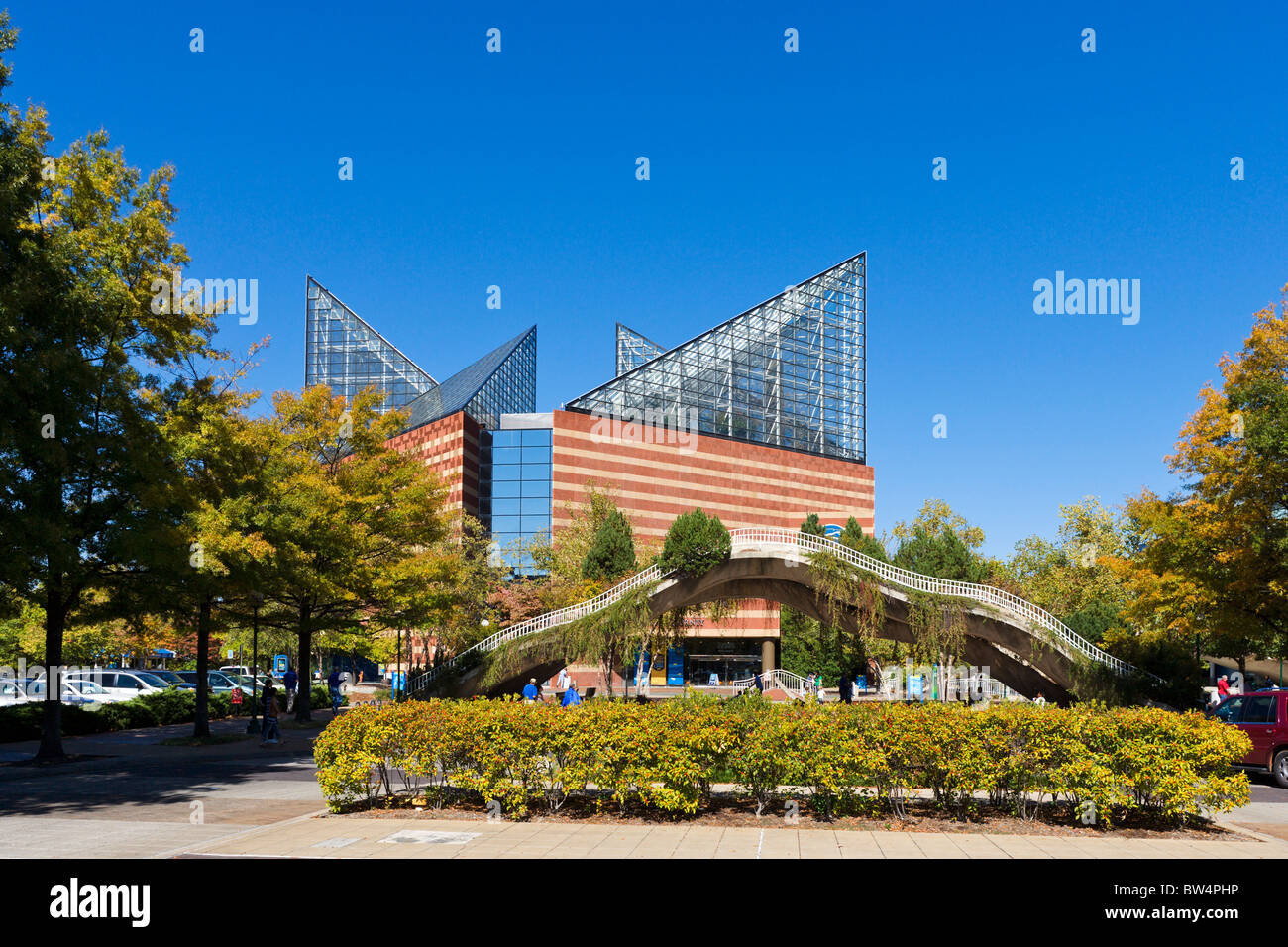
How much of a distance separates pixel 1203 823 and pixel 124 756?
2155 cm

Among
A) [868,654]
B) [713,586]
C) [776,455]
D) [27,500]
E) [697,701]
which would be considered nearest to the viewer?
[697,701]

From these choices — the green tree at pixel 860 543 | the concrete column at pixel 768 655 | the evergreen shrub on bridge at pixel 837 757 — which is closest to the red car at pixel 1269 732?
the evergreen shrub on bridge at pixel 837 757

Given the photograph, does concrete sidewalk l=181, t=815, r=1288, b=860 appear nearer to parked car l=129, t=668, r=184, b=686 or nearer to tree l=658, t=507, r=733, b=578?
tree l=658, t=507, r=733, b=578

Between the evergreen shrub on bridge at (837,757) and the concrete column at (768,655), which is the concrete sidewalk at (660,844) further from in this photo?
the concrete column at (768,655)

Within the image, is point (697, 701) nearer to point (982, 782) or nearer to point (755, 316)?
point (982, 782)

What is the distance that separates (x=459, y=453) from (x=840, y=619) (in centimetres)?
4479

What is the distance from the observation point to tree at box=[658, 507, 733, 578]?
32.1 meters

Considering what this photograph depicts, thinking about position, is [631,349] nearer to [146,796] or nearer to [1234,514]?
[1234,514]

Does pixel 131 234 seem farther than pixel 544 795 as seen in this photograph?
Yes

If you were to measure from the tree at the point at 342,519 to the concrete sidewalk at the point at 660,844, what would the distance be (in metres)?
14.5

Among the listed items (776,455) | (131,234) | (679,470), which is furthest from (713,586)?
(776,455)

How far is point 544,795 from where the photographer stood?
12.7 meters

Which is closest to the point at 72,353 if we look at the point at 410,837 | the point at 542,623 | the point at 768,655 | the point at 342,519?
the point at 342,519

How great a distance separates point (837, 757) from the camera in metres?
11.9
